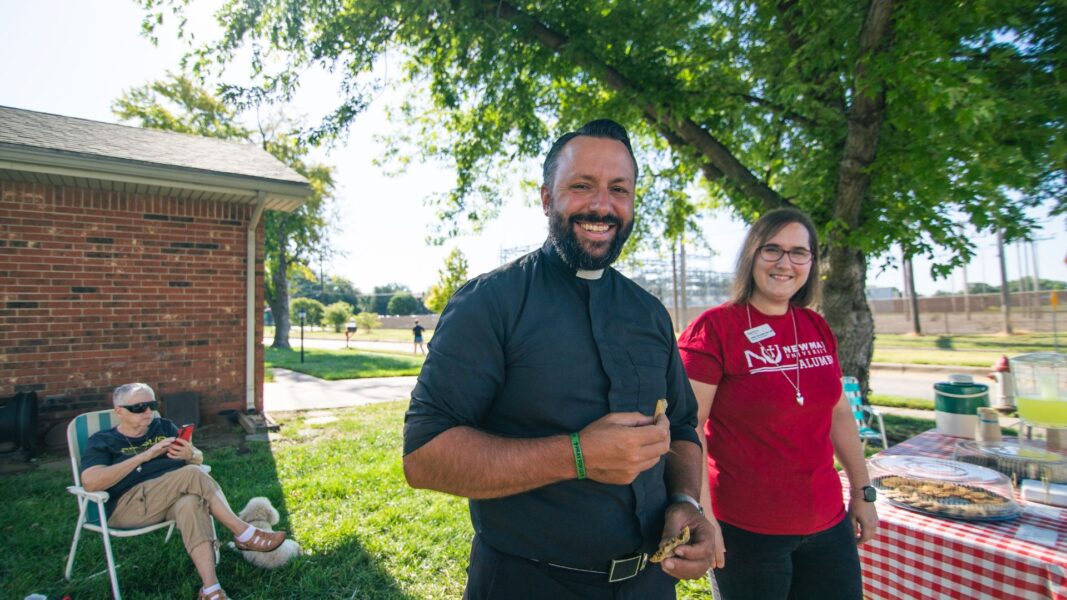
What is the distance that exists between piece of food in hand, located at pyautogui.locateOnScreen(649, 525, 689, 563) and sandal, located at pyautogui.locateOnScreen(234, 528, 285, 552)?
9.59ft

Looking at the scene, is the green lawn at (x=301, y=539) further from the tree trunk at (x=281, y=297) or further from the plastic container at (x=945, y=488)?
the tree trunk at (x=281, y=297)

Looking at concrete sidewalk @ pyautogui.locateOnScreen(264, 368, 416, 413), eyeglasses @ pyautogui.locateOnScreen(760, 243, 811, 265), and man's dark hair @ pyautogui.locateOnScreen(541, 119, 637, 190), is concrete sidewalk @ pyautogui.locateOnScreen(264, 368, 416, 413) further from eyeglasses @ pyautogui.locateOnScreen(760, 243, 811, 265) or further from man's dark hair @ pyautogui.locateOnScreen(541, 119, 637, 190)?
man's dark hair @ pyautogui.locateOnScreen(541, 119, 637, 190)

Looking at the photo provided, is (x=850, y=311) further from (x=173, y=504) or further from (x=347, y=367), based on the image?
(x=347, y=367)

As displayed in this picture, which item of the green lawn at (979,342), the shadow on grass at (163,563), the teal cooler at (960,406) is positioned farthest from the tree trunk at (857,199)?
the green lawn at (979,342)

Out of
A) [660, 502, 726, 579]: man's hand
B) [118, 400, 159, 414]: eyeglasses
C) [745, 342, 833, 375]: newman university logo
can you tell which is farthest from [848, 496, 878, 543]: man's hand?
[118, 400, 159, 414]: eyeglasses

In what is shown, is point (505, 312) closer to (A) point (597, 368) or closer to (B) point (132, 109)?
(A) point (597, 368)

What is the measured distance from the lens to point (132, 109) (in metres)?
19.6

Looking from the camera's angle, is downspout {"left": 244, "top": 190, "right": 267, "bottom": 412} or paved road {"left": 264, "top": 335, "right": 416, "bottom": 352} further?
paved road {"left": 264, "top": 335, "right": 416, "bottom": 352}

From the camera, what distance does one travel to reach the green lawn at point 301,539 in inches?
124

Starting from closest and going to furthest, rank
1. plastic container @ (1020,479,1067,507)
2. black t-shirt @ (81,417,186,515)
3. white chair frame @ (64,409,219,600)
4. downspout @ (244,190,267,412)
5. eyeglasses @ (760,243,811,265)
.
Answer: eyeglasses @ (760,243,811,265), plastic container @ (1020,479,1067,507), white chair frame @ (64,409,219,600), black t-shirt @ (81,417,186,515), downspout @ (244,190,267,412)

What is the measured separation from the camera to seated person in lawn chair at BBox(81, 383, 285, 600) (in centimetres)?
318

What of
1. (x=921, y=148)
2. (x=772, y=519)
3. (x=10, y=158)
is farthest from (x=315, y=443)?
(x=921, y=148)

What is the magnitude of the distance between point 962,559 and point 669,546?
144 centimetres

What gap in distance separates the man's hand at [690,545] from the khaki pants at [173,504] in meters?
3.00
